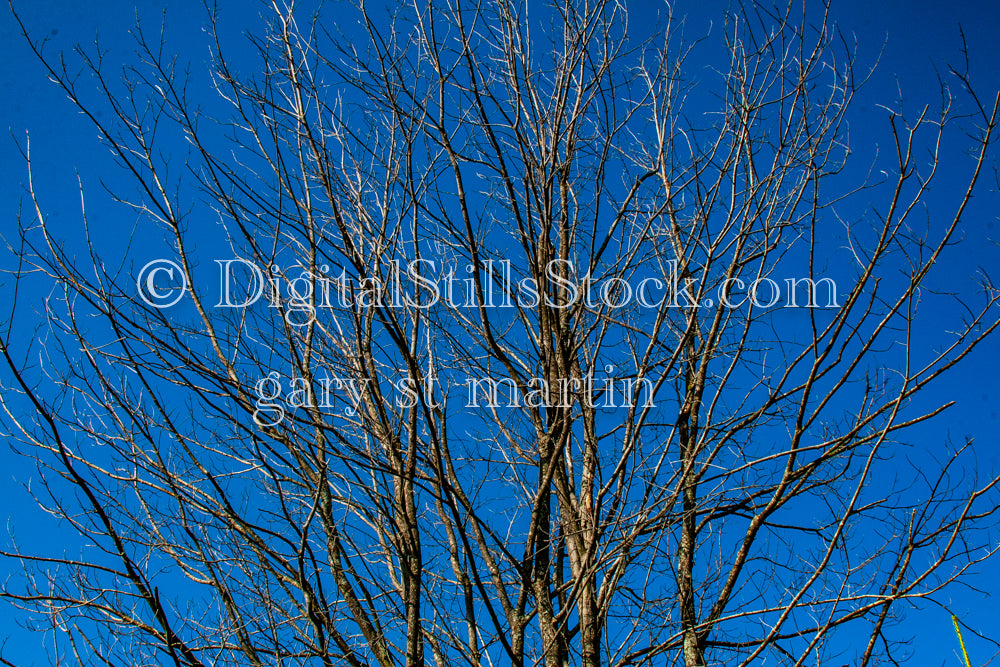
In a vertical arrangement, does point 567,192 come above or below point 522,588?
above

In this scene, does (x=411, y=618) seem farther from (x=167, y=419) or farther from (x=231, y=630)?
(x=167, y=419)

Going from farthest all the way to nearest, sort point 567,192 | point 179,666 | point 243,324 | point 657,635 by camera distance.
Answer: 1. point 567,192
2. point 657,635
3. point 243,324
4. point 179,666

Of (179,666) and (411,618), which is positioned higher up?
(411,618)

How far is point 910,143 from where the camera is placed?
2.09 m

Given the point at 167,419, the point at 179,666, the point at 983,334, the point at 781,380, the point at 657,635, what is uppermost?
the point at 781,380

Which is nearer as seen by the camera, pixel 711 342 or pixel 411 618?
pixel 411 618

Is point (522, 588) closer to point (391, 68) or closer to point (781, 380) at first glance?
point (781, 380)

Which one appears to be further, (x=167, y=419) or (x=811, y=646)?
(x=167, y=419)

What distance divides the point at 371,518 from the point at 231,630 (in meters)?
0.73

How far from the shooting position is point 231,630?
2.32 m

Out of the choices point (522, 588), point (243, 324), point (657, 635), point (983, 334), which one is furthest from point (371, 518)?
point (983, 334)

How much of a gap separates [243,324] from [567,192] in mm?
1514

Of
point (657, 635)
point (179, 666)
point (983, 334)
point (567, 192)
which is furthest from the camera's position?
point (567, 192)

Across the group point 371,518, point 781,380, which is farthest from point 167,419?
point 781,380
